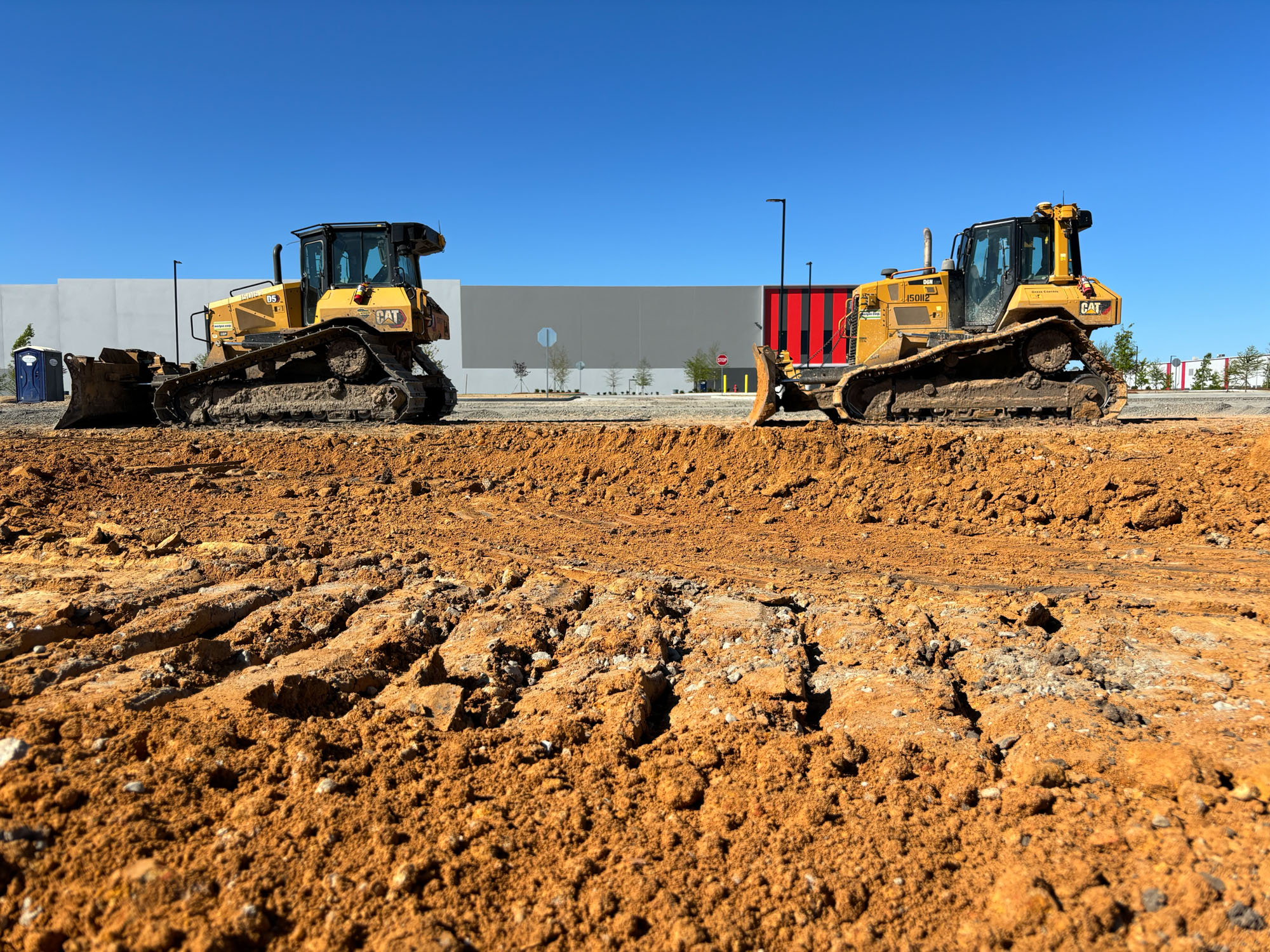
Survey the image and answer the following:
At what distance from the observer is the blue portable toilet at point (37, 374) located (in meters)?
24.5

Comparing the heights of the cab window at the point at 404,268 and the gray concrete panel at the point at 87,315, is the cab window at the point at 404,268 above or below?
below

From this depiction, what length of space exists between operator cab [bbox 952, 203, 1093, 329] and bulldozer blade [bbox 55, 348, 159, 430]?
553 inches

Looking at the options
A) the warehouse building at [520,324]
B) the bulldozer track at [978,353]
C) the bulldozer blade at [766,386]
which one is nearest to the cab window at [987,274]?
the bulldozer track at [978,353]

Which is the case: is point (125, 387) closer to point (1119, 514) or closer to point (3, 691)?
point (3, 691)

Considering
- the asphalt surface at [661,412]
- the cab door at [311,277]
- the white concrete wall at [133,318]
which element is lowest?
the asphalt surface at [661,412]

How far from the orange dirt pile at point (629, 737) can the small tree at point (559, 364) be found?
151ft

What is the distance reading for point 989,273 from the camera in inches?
484

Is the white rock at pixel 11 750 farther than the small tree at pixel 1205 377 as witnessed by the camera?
No

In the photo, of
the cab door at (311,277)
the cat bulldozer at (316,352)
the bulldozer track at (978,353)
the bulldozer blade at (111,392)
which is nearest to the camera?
the bulldozer track at (978,353)

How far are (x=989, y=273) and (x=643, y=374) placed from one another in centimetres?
4026

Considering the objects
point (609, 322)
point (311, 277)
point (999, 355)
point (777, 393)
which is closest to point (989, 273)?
point (999, 355)

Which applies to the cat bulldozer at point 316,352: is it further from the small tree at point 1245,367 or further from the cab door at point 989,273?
the small tree at point 1245,367

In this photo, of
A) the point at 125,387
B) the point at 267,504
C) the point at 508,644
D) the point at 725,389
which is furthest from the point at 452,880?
the point at 725,389

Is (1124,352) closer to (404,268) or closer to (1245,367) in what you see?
(1245,367)
